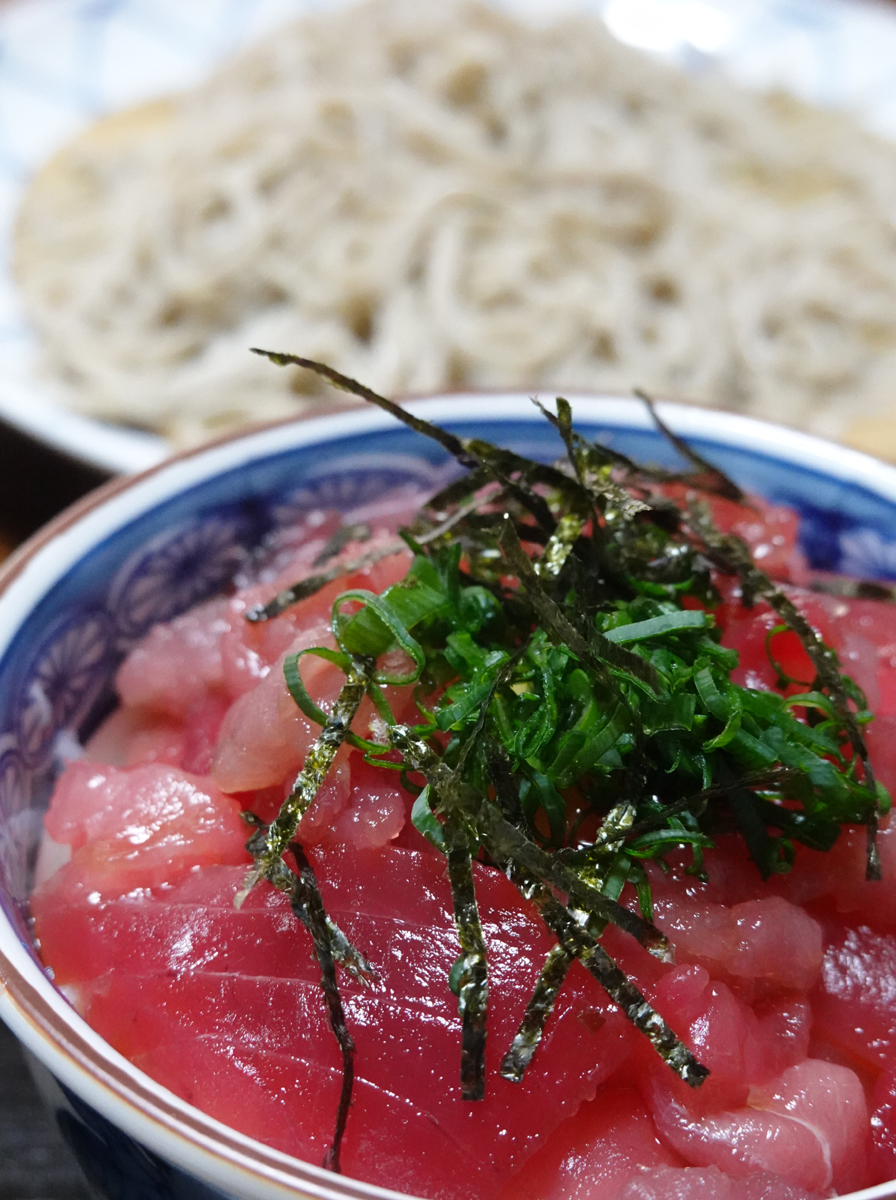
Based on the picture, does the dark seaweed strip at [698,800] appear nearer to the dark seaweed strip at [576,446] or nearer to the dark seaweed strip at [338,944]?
the dark seaweed strip at [338,944]

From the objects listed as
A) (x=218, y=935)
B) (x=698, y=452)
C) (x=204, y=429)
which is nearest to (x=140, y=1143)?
(x=218, y=935)

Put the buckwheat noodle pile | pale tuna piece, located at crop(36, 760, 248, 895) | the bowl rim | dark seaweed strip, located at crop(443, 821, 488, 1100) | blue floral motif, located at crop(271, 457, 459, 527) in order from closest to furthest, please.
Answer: the bowl rim → dark seaweed strip, located at crop(443, 821, 488, 1100) → pale tuna piece, located at crop(36, 760, 248, 895) → blue floral motif, located at crop(271, 457, 459, 527) → the buckwheat noodle pile

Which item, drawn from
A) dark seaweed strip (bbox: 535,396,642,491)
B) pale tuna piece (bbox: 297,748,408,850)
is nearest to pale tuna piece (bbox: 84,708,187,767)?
pale tuna piece (bbox: 297,748,408,850)

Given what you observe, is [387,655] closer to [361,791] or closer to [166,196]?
[361,791]

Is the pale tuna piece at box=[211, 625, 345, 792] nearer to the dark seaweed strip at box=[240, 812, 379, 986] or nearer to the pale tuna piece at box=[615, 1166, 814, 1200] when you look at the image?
the dark seaweed strip at box=[240, 812, 379, 986]

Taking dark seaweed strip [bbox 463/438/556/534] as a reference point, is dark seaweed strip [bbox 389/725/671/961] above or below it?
below

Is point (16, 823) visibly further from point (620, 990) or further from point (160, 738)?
point (620, 990)

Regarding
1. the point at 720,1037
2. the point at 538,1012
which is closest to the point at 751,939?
the point at 720,1037
